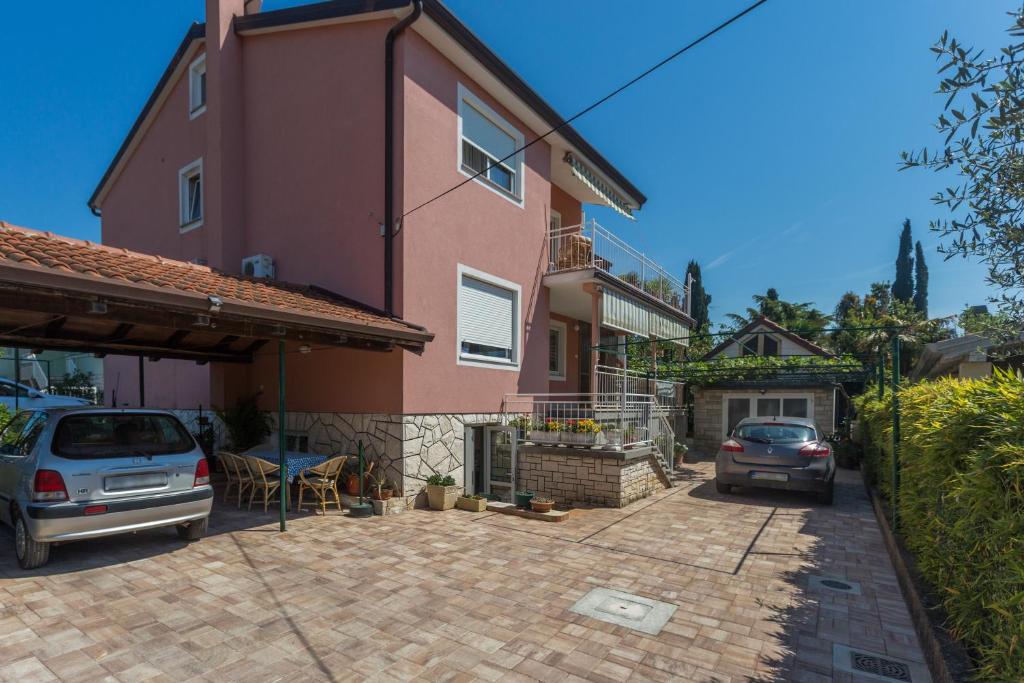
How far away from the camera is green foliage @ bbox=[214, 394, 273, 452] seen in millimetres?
10180

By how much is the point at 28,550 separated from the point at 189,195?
33.0 ft

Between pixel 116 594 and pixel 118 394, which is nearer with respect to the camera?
pixel 116 594

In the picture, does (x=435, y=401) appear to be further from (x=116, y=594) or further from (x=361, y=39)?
(x=361, y=39)

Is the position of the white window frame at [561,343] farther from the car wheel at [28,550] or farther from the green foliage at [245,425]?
the car wheel at [28,550]

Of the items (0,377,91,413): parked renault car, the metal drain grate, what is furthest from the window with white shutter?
(0,377,91,413): parked renault car

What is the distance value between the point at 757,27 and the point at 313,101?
28.1ft

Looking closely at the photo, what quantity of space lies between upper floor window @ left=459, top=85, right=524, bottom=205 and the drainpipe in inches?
63.5

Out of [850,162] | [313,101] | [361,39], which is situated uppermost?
[361,39]

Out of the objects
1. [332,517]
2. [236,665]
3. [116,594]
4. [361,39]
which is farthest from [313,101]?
[236,665]

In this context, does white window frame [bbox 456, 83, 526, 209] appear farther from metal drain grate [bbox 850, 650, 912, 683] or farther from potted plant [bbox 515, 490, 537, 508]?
metal drain grate [bbox 850, 650, 912, 683]

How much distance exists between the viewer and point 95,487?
17.4ft

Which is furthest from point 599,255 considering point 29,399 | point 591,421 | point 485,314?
point 29,399

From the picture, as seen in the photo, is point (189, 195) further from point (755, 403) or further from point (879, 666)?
point (755, 403)

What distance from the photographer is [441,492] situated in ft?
A: 28.4
